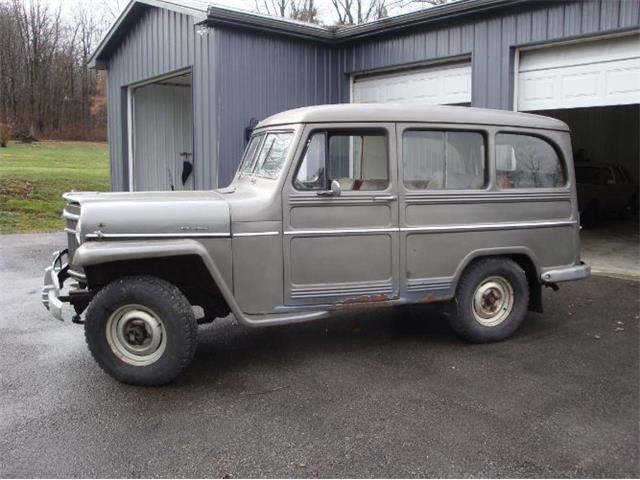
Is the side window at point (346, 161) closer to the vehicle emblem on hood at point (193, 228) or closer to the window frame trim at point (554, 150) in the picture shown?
the vehicle emblem on hood at point (193, 228)

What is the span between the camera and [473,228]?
5.58 meters

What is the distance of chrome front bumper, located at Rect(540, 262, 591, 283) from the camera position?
5.91 meters

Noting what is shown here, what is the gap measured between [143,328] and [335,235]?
1.69 meters

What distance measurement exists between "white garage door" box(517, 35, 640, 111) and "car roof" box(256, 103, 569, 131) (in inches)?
136

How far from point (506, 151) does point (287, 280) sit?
2.46 meters

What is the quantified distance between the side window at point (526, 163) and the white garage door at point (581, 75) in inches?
137

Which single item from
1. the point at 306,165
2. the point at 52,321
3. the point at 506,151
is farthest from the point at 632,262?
the point at 52,321

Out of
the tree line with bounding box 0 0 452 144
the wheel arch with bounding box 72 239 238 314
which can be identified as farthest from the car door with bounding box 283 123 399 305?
the tree line with bounding box 0 0 452 144

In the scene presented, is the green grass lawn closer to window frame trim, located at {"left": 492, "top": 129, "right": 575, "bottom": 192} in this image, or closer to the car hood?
the car hood

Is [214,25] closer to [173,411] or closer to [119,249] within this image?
[119,249]

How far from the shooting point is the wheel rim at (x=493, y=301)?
18.9ft

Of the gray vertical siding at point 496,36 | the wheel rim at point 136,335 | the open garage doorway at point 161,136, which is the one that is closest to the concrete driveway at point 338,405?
the wheel rim at point 136,335

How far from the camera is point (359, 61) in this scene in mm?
11883

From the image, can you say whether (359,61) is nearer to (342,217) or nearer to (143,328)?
(342,217)
